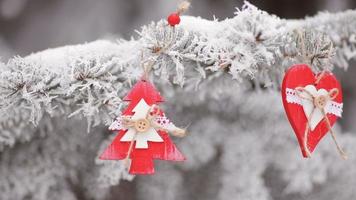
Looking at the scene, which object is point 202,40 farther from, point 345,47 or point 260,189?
point 260,189

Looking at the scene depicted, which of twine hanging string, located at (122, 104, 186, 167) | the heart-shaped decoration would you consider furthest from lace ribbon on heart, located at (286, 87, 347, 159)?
twine hanging string, located at (122, 104, 186, 167)

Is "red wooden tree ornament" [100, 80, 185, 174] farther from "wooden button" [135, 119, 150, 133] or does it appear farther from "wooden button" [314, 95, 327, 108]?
"wooden button" [314, 95, 327, 108]

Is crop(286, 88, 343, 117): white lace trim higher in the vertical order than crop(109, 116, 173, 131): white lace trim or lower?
higher

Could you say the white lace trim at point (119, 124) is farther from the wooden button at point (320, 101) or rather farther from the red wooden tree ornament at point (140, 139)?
the wooden button at point (320, 101)

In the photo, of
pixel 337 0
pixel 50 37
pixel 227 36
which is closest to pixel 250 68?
pixel 227 36

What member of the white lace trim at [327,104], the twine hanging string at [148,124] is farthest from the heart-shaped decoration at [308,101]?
the twine hanging string at [148,124]

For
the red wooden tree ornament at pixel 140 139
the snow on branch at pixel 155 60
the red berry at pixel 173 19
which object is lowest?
the red wooden tree ornament at pixel 140 139
